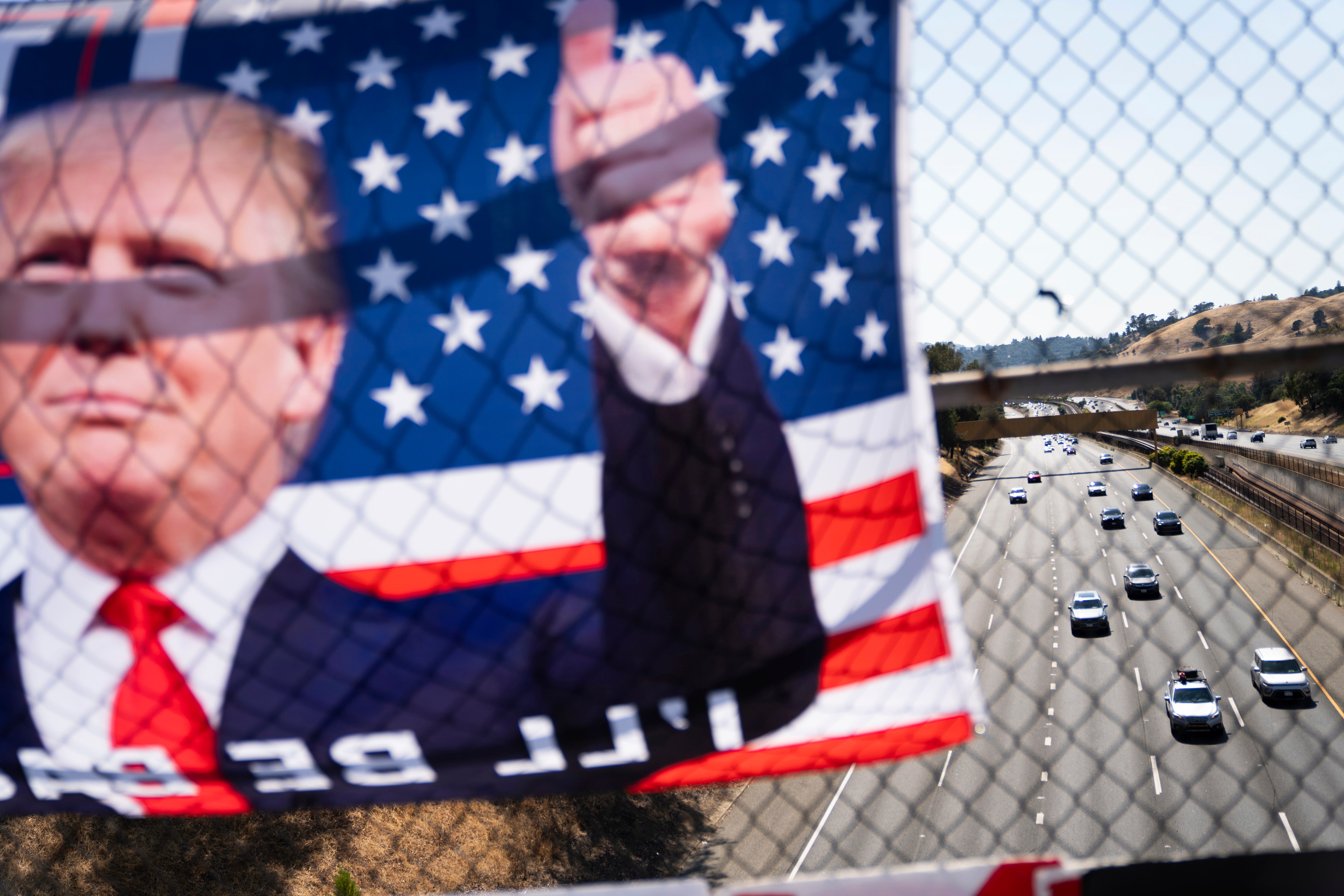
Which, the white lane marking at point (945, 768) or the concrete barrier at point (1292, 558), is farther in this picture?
the white lane marking at point (945, 768)

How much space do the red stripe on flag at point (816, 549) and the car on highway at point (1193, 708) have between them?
15.5 m

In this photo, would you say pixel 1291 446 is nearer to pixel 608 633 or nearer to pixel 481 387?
pixel 608 633

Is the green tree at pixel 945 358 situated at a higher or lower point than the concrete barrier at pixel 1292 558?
higher

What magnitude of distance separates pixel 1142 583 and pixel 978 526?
7.79 metres

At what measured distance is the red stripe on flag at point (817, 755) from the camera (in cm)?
160

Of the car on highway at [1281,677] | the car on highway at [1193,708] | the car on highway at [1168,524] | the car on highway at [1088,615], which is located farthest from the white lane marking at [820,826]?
the car on highway at [1168,524]

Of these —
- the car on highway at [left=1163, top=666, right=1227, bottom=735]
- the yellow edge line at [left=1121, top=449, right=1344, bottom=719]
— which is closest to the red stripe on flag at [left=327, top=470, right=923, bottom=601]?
the yellow edge line at [left=1121, top=449, right=1344, bottom=719]

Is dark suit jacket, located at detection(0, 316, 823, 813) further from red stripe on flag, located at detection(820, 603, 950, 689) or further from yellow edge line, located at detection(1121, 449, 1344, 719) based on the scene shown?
yellow edge line, located at detection(1121, 449, 1344, 719)

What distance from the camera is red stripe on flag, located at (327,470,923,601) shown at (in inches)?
60.2

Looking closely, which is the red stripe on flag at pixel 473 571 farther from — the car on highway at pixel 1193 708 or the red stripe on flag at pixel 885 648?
the car on highway at pixel 1193 708

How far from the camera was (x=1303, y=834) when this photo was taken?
1138 cm

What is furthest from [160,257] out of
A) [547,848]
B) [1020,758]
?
[1020,758]

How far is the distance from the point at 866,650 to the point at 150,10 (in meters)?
1.75

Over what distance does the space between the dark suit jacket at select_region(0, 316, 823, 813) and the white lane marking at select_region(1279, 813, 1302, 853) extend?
12.4m
